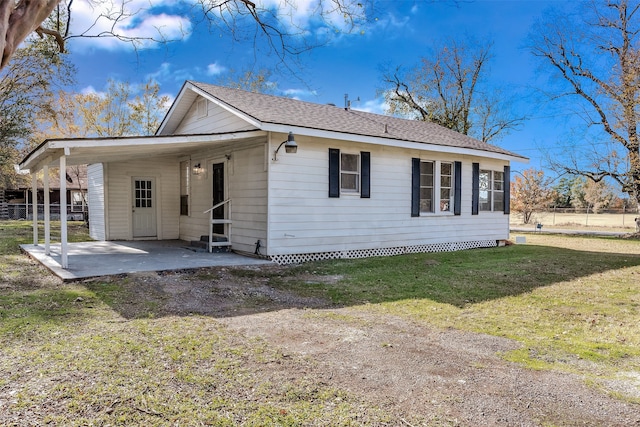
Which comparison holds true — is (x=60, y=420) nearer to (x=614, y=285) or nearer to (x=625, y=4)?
(x=614, y=285)

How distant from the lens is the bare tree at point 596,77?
54.9 feet

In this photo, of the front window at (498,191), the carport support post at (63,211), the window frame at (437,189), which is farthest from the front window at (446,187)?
the carport support post at (63,211)

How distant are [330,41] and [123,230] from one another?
27.2 ft

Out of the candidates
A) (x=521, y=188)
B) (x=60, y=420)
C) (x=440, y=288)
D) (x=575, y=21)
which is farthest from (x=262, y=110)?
(x=521, y=188)

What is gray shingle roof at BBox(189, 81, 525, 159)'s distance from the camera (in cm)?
897

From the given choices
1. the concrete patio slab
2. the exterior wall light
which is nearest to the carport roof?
the exterior wall light

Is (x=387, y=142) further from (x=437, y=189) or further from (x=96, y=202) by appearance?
(x=96, y=202)

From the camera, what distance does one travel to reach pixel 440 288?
6.60 m

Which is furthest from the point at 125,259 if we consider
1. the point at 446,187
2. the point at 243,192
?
the point at 446,187

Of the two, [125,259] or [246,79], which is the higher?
[246,79]

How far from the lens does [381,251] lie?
1042 centimetres

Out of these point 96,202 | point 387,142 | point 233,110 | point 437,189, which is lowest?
point 96,202

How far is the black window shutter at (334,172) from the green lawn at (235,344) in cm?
210

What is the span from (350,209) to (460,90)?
1918 cm
